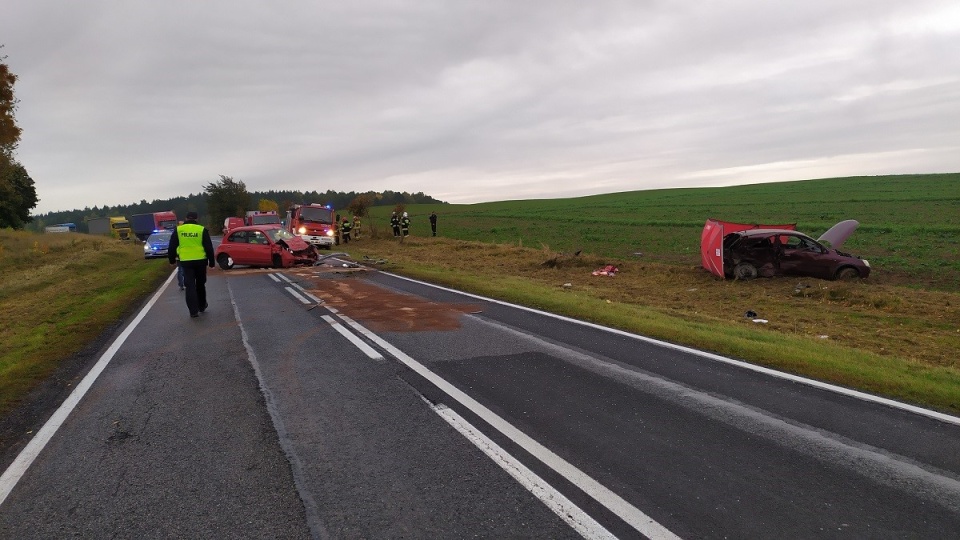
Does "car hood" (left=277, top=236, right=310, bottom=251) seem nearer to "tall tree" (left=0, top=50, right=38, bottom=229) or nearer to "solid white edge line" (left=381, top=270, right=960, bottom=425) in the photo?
"solid white edge line" (left=381, top=270, right=960, bottom=425)

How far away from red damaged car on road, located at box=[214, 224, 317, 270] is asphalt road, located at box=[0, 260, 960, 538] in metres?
13.3

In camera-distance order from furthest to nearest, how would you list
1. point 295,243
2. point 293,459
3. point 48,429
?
point 295,243
point 48,429
point 293,459

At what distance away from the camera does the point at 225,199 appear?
3297 inches

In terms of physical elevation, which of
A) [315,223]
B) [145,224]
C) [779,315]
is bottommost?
[779,315]

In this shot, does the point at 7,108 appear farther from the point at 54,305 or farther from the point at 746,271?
the point at 746,271

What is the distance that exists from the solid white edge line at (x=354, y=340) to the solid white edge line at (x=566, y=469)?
123 cm

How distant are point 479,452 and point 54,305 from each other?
576 inches

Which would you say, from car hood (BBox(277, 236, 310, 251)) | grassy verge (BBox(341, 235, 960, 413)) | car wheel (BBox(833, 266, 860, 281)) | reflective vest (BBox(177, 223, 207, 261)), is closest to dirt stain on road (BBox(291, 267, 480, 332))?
grassy verge (BBox(341, 235, 960, 413))

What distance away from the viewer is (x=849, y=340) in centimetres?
967

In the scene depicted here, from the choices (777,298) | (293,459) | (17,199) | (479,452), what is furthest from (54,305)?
(17,199)

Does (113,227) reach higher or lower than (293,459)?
higher

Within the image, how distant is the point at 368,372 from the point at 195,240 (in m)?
6.46

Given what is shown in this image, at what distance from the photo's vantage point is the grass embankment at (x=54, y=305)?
7.34 metres

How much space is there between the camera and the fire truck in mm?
29625
